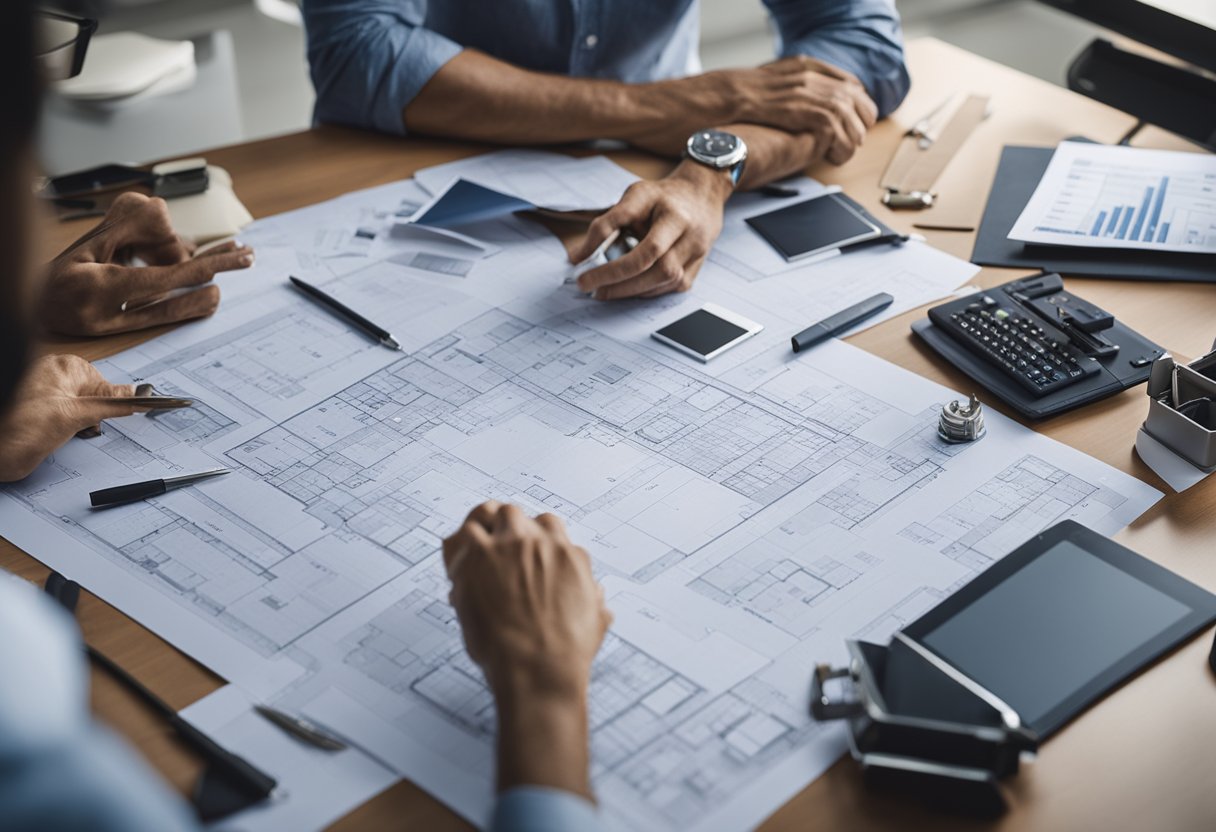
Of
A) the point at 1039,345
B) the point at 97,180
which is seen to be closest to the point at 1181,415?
the point at 1039,345

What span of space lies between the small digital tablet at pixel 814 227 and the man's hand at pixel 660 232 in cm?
7

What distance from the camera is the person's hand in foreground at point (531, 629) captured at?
2.79 ft

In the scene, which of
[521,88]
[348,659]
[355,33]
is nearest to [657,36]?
[521,88]

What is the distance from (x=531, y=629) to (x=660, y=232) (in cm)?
67

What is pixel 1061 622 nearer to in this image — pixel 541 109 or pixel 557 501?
pixel 557 501

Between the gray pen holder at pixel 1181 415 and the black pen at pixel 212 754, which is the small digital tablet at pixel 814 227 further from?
the black pen at pixel 212 754

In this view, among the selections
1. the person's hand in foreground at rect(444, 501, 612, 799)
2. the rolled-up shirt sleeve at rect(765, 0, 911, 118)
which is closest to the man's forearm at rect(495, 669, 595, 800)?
the person's hand in foreground at rect(444, 501, 612, 799)

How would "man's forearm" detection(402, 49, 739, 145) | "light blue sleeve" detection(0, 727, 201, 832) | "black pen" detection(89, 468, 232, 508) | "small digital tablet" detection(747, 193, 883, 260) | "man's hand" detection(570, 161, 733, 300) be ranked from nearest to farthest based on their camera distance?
"light blue sleeve" detection(0, 727, 201, 832), "black pen" detection(89, 468, 232, 508), "man's hand" detection(570, 161, 733, 300), "small digital tablet" detection(747, 193, 883, 260), "man's forearm" detection(402, 49, 739, 145)

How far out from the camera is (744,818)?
0.86m

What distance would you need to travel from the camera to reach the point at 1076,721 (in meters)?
0.94

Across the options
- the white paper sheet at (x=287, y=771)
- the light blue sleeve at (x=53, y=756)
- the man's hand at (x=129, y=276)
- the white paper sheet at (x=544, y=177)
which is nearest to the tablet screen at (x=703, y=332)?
the white paper sheet at (x=544, y=177)

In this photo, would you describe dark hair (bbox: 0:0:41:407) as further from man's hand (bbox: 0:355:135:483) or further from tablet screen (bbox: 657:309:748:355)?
tablet screen (bbox: 657:309:748:355)

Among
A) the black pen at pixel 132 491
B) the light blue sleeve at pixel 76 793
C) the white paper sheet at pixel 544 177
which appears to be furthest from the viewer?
the white paper sheet at pixel 544 177

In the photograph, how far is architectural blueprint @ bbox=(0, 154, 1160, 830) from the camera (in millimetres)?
942
